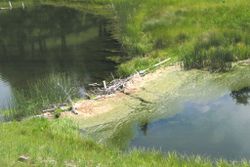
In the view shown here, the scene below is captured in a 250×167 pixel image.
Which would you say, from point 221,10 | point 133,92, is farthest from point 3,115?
point 221,10

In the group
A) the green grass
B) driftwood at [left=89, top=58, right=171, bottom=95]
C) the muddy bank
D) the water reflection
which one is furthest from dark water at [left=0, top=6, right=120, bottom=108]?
the water reflection

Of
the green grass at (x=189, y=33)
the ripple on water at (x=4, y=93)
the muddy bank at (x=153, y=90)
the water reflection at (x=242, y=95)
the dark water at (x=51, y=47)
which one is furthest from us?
the dark water at (x=51, y=47)

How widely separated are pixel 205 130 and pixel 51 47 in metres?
29.7

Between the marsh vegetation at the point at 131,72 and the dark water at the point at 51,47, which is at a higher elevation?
the marsh vegetation at the point at 131,72

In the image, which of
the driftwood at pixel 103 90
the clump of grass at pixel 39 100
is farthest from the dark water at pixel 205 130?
the clump of grass at pixel 39 100

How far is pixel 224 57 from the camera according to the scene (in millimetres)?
31172

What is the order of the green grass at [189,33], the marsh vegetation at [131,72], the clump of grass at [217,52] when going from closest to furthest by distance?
the marsh vegetation at [131,72]
the clump of grass at [217,52]
the green grass at [189,33]

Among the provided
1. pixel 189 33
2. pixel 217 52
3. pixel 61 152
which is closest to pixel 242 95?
pixel 217 52

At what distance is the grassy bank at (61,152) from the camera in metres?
14.9

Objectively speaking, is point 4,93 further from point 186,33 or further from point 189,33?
point 189,33

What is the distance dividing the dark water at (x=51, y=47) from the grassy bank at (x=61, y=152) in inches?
357

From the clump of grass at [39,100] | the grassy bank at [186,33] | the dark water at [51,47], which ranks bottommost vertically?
the dark water at [51,47]

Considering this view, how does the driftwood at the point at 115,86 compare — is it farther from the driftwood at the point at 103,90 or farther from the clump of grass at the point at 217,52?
the clump of grass at the point at 217,52

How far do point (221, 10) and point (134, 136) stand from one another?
2186 cm
